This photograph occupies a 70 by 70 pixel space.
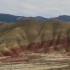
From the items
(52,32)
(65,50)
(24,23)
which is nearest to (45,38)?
(52,32)

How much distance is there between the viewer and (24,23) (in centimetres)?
19112

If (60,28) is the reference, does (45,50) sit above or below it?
below

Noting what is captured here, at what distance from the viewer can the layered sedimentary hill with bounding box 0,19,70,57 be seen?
155 m

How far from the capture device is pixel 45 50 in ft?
517

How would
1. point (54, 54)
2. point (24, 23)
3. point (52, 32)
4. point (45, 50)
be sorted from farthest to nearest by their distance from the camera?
point (24, 23)
point (52, 32)
point (45, 50)
point (54, 54)

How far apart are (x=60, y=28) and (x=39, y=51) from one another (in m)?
23.8

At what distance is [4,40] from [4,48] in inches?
434

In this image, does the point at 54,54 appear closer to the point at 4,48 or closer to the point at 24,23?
the point at 4,48

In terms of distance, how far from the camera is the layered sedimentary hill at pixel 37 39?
155 meters

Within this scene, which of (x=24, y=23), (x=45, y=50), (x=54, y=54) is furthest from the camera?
(x=24, y=23)

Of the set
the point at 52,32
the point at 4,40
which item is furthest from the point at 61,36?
the point at 4,40

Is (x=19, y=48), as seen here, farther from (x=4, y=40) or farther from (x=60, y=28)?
(x=60, y=28)

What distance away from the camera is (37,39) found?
166 metres

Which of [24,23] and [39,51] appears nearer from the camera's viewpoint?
[39,51]
